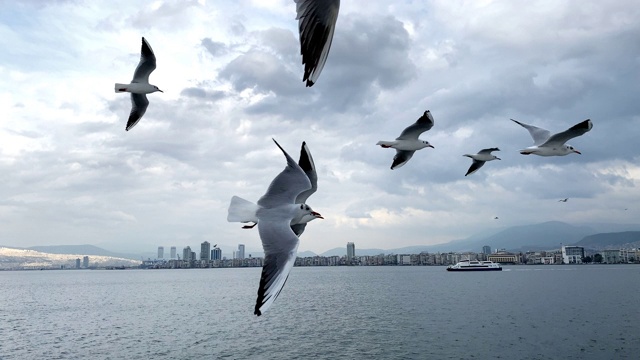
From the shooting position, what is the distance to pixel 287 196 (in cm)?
439

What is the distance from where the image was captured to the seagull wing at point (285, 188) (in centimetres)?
412

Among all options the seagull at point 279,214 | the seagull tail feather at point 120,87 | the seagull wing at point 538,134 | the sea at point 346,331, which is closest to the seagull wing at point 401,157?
the seagull wing at point 538,134

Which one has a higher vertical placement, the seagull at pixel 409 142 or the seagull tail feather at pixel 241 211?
the seagull at pixel 409 142

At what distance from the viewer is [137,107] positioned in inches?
404

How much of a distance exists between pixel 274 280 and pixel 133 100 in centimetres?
845

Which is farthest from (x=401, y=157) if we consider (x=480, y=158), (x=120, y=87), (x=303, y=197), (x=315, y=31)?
(x=315, y=31)

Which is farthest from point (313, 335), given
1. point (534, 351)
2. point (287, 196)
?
point (287, 196)

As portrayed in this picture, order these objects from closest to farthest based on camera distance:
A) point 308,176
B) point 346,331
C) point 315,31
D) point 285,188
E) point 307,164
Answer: point 315,31, point 285,188, point 307,164, point 308,176, point 346,331

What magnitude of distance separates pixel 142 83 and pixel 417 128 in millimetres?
5532

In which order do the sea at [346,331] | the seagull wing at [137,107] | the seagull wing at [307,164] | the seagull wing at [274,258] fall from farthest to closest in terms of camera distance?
the sea at [346,331] < the seagull wing at [137,107] < the seagull wing at [307,164] < the seagull wing at [274,258]

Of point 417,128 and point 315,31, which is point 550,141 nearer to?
point 417,128

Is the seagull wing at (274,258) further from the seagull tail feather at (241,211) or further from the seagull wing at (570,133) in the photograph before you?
the seagull wing at (570,133)

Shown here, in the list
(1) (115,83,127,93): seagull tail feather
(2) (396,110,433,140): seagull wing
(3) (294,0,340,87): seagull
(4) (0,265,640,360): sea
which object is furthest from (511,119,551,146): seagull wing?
(4) (0,265,640,360): sea

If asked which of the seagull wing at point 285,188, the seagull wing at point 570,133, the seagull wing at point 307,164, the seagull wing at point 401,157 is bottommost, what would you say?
the seagull wing at point 285,188
